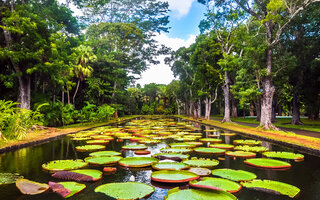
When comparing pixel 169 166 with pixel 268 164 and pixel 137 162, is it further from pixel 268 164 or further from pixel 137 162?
pixel 268 164

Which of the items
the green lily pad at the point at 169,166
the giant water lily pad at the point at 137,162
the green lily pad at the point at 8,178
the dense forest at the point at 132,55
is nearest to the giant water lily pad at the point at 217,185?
the green lily pad at the point at 169,166

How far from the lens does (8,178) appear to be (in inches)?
159

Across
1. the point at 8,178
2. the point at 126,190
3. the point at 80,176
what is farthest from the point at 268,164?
the point at 8,178

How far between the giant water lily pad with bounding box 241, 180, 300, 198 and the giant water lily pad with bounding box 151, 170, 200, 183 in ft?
3.14

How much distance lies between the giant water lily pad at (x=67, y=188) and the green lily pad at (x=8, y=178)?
1160 millimetres

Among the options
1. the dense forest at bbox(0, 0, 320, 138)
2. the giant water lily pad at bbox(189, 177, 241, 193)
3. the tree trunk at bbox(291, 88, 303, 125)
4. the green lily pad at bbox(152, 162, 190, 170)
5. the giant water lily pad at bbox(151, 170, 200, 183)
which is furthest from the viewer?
the tree trunk at bbox(291, 88, 303, 125)

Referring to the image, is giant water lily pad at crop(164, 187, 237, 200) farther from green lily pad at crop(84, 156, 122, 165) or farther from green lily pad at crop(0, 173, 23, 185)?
green lily pad at crop(0, 173, 23, 185)

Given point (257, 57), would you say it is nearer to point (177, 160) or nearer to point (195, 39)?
point (177, 160)

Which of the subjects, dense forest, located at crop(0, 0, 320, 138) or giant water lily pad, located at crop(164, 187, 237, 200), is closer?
giant water lily pad, located at crop(164, 187, 237, 200)

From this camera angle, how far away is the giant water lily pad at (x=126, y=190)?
10.0 ft

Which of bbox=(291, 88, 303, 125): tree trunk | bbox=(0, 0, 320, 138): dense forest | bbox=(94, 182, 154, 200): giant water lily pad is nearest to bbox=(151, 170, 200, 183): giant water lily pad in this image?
bbox=(94, 182, 154, 200): giant water lily pad

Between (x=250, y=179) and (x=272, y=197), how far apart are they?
28.4 inches

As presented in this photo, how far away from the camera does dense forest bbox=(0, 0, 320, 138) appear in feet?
38.4

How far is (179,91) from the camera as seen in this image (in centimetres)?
3719
